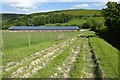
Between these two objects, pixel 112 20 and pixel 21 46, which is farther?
pixel 112 20

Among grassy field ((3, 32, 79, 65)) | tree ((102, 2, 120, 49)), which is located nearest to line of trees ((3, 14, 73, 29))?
tree ((102, 2, 120, 49))

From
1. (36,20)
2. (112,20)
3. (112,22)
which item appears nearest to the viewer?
(112,22)

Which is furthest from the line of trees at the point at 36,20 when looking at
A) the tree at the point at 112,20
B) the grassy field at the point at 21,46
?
the grassy field at the point at 21,46

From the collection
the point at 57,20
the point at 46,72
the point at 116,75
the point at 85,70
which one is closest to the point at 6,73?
the point at 46,72

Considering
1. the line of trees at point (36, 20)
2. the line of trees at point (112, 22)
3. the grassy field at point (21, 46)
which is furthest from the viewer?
the line of trees at point (36, 20)

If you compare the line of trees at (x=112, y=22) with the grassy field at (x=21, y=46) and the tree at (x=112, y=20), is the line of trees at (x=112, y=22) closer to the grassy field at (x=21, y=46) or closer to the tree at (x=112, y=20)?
the tree at (x=112, y=20)

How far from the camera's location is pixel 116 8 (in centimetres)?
5119

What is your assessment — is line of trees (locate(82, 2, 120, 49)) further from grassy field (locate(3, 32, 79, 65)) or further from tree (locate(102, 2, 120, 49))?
grassy field (locate(3, 32, 79, 65))

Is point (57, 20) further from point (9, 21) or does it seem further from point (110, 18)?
point (110, 18)

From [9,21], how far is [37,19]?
16073 millimetres

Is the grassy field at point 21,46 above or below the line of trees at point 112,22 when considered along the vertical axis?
below

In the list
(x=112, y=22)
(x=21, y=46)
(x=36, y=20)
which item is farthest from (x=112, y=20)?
(x=36, y=20)

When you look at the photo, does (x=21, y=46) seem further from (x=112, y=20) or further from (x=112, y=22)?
(x=112, y=20)

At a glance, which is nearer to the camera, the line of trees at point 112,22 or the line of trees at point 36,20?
the line of trees at point 112,22
